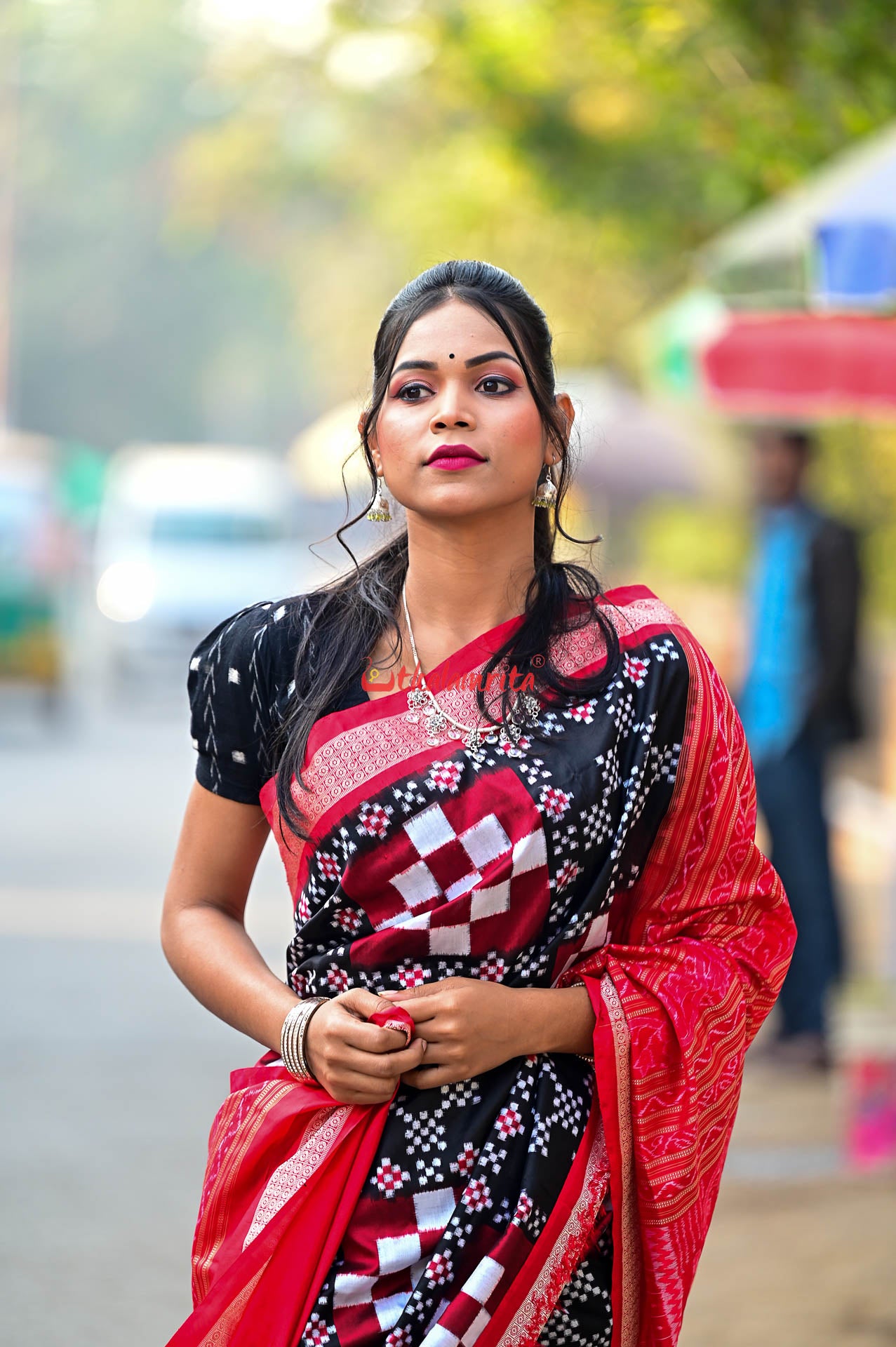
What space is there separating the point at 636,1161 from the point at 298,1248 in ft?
1.24

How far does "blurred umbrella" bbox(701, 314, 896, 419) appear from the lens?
180 inches

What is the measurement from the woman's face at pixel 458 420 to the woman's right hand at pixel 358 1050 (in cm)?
54

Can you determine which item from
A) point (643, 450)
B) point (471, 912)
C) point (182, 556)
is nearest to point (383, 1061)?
point (471, 912)

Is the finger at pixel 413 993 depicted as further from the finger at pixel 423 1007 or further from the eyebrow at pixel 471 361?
the eyebrow at pixel 471 361

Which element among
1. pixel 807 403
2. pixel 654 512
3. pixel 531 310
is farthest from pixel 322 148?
pixel 531 310

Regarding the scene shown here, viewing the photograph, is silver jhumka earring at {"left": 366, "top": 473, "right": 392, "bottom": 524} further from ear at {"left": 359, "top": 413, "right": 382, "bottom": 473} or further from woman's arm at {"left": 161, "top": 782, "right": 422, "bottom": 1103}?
woman's arm at {"left": 161, "top": 782, "right": 422, "bottom": 1103}

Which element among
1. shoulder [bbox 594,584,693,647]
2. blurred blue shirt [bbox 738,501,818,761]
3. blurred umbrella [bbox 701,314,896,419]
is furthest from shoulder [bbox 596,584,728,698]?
blurred blue shirt [bbox 738,501,818,761]

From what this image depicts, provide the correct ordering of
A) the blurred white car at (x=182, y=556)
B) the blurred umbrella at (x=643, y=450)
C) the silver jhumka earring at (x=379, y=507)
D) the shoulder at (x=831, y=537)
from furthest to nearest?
the blurred white car at (x=182, y=556), the blurred umbrella at (x=643, y=450), the shoulder at (x=831, y=537), the silver jhumka earring at (x=379, y=507)

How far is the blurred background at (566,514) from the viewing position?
4.30 meters

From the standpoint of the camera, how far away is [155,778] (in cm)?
1229

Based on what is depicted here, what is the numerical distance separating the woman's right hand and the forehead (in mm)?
696

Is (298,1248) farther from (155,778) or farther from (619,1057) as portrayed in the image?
(155,778)

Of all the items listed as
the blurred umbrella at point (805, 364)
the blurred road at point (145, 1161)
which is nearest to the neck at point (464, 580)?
the blurred road at point (145, 1161)

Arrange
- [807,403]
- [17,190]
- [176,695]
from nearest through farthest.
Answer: [807,403], [176,695], [17,190]
